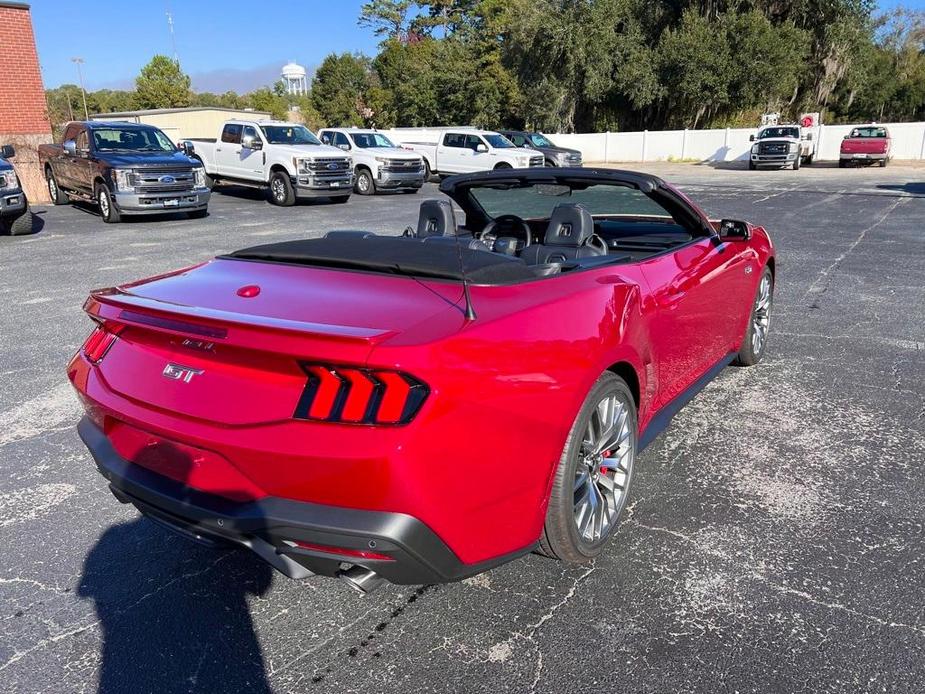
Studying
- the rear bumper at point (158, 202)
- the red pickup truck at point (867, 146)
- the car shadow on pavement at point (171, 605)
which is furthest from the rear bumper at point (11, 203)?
the red pickup truck at point (867, 146)

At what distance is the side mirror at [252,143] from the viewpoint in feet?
59.7

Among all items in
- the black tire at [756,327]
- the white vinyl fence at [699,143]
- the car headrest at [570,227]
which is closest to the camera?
the car headrest at [570,227]

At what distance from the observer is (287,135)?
735 inches

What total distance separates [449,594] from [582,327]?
1148mm

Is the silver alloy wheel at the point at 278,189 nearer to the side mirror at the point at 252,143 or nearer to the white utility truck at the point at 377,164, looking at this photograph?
the side mirror at the point at 252,143

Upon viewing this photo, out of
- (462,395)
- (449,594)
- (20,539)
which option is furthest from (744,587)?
(20,539)

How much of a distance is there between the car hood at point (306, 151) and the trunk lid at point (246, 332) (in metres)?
15.5

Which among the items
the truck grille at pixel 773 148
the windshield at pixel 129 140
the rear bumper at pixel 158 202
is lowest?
the rear bumper at pixel 158 202

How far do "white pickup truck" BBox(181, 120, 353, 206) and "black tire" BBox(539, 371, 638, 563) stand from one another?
622 inches

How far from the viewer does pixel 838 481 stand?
3584 mm

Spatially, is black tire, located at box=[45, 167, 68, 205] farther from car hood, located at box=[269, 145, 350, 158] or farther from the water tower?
the water tower

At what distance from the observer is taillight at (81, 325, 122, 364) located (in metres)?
2.72

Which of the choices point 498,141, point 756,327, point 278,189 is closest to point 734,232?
point 756,327

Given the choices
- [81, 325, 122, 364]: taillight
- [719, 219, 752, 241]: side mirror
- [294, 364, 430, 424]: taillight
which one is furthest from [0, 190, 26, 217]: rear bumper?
[294, 364, 430, 424]: taillight
